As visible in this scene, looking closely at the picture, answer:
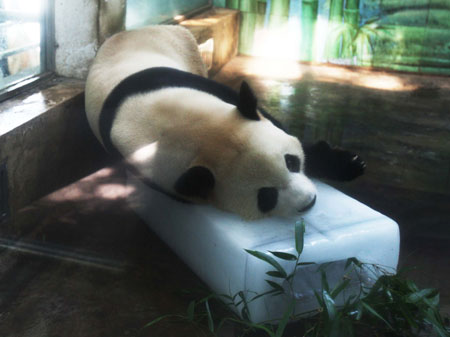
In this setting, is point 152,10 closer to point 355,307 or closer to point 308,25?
point 308,25

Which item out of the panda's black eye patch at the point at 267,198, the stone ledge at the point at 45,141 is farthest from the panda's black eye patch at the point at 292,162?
the stone ledge at the point at 45,141

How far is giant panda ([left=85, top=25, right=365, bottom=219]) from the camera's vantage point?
6.11 ft

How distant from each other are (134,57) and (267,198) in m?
1.19

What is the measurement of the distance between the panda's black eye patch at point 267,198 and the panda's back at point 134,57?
37.2 inches

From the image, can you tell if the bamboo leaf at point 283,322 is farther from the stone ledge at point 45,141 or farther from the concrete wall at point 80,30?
the concrete wall at point 80,30

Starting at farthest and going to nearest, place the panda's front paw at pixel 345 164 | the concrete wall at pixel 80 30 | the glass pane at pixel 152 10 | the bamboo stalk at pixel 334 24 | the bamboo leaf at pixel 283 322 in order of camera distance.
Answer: the bamboo stalk at pixel 334 24 < the glass pane at pixel 152 10 < the concrete wall at pixel 80 30 < the panda's front paw at pixel 345 164 < the bamboo leaf at pixel 283 322

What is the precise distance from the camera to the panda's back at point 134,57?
2.53 metres

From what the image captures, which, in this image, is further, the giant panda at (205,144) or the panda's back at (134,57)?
the panda's back at (134,57)

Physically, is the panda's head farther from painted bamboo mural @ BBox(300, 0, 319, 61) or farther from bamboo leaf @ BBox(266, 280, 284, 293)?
painted bamboo mural @ BBox(300, 0, 319, 61)

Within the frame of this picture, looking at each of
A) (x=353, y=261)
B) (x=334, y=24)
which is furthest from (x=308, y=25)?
(x=353, y=261)

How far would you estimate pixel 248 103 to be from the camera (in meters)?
1.97

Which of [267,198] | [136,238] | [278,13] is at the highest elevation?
[278,13]

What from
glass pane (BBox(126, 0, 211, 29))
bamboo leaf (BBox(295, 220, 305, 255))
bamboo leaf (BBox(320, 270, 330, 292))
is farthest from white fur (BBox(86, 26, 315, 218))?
glass pane (BBox(126, 0, 211, 29))

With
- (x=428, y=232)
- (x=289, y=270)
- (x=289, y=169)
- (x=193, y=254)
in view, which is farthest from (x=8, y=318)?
(x=428, y=232)
